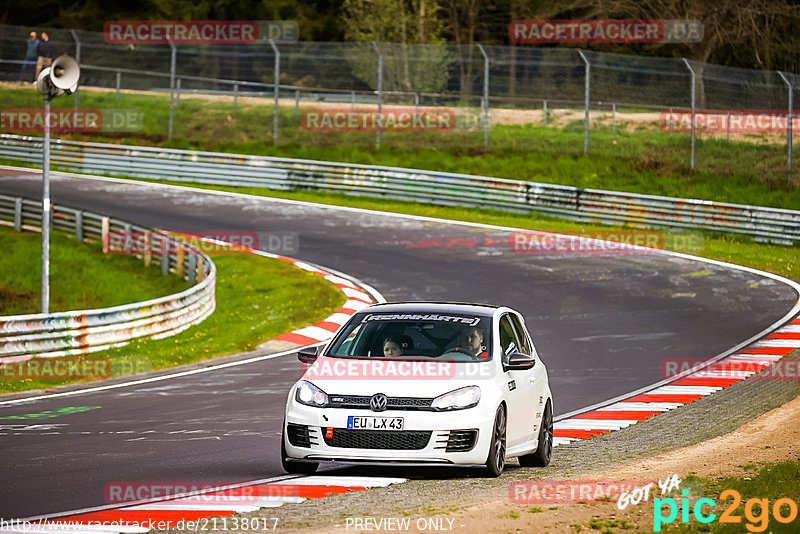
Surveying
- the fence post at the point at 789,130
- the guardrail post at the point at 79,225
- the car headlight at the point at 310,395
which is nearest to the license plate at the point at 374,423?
the car headlight at the point at 310,395

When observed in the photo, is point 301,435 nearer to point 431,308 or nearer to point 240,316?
point 431,308

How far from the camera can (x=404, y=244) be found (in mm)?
27250

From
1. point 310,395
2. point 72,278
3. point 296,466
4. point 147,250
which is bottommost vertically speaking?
point 72,278

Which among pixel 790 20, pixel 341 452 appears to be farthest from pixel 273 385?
pixel 790 20

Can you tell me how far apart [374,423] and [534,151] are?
2825 cm

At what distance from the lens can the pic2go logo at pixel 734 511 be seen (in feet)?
24.5

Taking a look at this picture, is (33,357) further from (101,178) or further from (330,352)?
(101,178)

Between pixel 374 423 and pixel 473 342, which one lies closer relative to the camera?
pixel 374 423

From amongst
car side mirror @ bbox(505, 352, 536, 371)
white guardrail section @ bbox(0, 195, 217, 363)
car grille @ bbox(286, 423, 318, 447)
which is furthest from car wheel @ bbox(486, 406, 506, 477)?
white guardrail section @ bbox(0, 195, 217, 363)

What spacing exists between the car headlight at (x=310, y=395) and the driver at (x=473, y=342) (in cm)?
136

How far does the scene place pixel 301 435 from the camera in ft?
30.1

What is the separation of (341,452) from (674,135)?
2794cm

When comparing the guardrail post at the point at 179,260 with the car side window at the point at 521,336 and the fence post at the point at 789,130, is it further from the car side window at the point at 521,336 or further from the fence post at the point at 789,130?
the car side window at the point at 521,336

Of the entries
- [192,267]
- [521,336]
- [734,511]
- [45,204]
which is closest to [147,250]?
[192,267]
